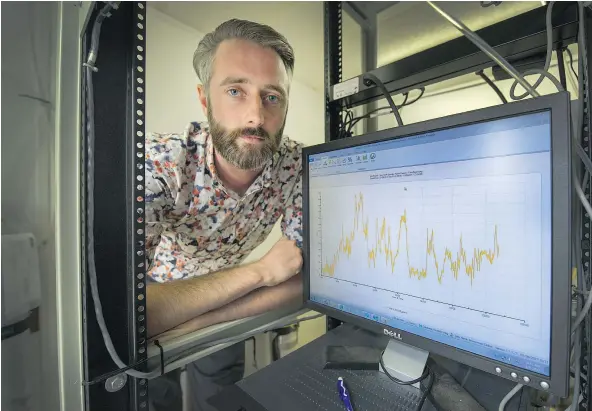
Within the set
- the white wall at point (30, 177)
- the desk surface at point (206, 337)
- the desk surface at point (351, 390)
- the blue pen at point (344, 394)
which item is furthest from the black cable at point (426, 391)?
the white wall at point (30, 177)

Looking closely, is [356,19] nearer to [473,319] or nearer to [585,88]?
[585,88]

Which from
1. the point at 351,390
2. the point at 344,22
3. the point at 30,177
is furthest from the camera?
the point at 344,22

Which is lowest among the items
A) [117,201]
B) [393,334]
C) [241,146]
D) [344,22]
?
[393,334]

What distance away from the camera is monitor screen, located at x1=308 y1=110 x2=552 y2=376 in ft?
1.39

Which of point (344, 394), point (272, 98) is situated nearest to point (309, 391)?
point (344, 394)

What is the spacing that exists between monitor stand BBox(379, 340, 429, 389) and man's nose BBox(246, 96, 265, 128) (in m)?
0.65

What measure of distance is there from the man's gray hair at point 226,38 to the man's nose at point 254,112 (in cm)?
12

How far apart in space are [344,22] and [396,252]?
99 centimetres

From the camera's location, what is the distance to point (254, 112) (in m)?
0.80

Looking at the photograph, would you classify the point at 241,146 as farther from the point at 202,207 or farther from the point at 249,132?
the point at 202,207

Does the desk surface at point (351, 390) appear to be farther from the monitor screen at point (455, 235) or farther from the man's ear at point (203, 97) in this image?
the man's ear at point (203, 97)

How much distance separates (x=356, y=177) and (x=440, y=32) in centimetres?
88

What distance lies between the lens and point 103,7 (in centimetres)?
46

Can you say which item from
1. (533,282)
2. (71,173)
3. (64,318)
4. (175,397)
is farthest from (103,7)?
(175,397)
